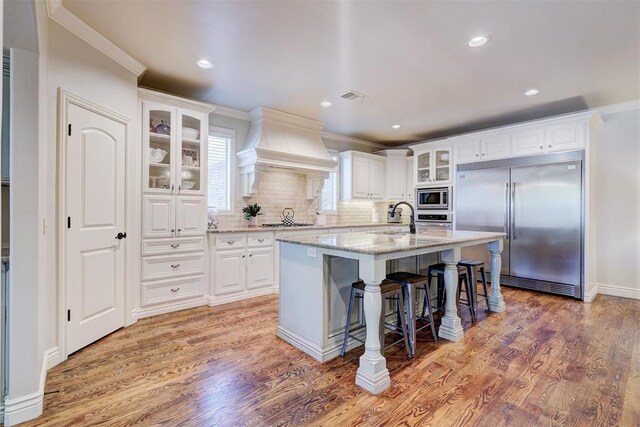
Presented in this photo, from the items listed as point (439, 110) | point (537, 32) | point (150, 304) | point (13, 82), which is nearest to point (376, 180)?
point (439, 110)

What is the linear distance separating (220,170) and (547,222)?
452 cm

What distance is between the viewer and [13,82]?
6.03 ft

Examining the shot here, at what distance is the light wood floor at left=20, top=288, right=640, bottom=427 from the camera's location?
1.88 m

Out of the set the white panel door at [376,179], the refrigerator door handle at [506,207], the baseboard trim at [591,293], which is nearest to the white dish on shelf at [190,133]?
the white panel door at [376,179]

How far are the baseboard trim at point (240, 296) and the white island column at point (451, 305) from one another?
2266 millimetres

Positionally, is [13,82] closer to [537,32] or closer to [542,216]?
[537,32]

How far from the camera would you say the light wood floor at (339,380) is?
1881mm

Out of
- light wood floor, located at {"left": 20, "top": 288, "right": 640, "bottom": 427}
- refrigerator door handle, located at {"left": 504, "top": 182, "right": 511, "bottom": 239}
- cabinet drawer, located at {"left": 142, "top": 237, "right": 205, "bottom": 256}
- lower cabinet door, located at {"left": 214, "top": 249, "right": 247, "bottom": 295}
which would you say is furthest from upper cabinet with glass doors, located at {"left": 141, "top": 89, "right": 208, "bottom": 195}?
refrigerator door handle, located at {"left": 504, "top": 182, "right": 511, "bottom": 239}

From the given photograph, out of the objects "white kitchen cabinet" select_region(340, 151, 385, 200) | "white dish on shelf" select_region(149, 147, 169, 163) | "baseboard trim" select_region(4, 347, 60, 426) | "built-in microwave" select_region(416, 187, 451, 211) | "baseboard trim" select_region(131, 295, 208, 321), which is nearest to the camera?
"baseboard trim" select_region(4, 347, 60, 426)

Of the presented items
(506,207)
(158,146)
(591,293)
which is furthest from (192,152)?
(591,293)

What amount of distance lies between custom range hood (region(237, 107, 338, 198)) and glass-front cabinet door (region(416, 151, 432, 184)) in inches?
68.9

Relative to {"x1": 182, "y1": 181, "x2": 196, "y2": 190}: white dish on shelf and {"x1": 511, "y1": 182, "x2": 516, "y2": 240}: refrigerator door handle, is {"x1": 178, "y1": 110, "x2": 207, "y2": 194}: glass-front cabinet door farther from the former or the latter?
{"x1": 511, "y1": 182, "x2": 516, "y2": 240}: refrigerator door handle

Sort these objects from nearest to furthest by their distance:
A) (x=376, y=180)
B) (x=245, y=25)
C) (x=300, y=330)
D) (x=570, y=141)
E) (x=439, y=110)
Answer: (x=245, y=25)
(x=300, y=330)
(x=570, y=141)
(x=439, y=110)
(x=376, y=180)

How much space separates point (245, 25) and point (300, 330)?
2519 millimetres
